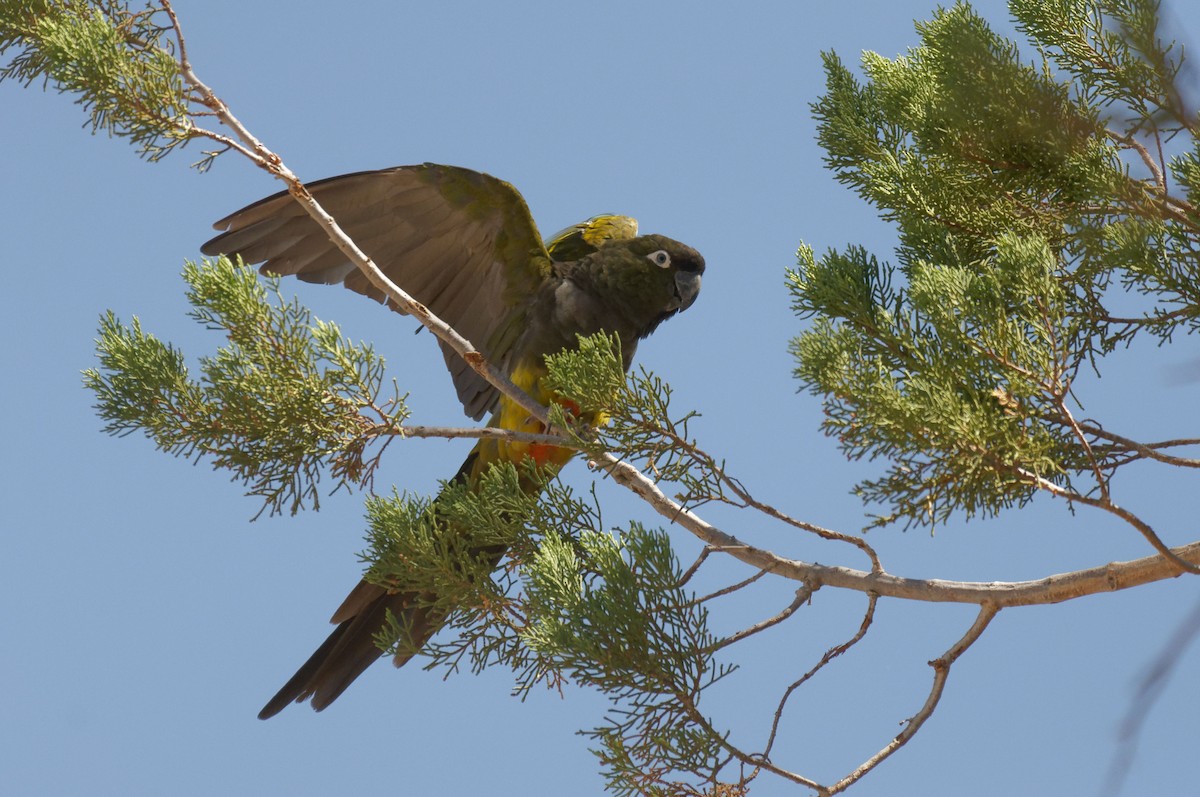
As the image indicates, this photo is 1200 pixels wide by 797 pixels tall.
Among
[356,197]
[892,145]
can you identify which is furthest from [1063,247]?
[356,197]

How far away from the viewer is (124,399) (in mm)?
2225

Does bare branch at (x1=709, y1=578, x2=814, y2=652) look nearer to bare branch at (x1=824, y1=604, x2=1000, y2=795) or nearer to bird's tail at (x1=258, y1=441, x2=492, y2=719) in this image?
bare branch at (x1=824, y1=604, x2=1000, y2=795)

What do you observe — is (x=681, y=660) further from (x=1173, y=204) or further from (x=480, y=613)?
(x=1173, y=204)

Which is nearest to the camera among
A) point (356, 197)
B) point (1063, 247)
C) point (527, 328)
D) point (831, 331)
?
point (831, 331)

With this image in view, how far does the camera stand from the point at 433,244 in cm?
300

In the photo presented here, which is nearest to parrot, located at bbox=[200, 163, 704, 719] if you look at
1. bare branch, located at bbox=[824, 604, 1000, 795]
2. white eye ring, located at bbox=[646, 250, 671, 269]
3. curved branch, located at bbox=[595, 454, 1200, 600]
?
white eye ring, located at bbox=[646, 250, 671, 269]

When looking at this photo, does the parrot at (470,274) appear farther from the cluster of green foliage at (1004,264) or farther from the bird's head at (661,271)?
the cluster of green foliage at (1004,264)

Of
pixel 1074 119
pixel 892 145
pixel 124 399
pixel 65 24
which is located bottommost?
pixel 124 399

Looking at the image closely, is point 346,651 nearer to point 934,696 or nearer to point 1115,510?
point 934,696

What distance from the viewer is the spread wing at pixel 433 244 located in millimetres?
2682

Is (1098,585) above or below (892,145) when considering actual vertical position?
below

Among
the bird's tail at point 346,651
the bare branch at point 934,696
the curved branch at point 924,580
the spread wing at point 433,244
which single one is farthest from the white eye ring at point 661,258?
the bare branch at point 934,696

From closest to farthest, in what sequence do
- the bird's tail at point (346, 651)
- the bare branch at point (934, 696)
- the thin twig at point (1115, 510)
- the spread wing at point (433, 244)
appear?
the thin twig at point (1115, 510) → the bare branch at point (934, 696) → the bird's tail at point (346, 651) → the spread wing at point (433, 244)

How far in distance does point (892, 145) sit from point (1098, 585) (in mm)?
1221
